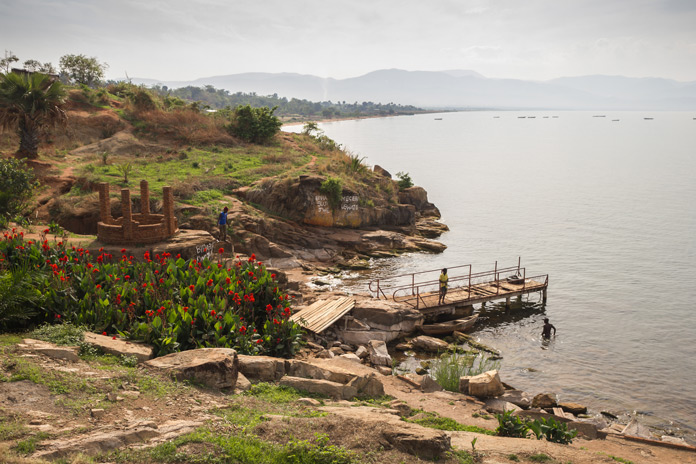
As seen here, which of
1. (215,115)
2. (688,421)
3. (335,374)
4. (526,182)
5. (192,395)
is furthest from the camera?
(526,182)

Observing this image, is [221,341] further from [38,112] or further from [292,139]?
[292,139]

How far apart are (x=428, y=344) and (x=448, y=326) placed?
7.67ft

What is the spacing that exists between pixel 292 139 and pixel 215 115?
8.24 metres

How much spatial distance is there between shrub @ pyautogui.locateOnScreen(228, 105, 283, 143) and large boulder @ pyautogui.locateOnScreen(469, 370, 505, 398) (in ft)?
123

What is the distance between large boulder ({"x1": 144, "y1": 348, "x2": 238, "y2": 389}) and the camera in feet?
32.4

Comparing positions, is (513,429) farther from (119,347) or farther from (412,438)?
(119,347)

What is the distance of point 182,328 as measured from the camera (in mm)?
12172

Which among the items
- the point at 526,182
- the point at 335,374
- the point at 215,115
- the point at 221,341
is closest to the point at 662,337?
the point at 335,374

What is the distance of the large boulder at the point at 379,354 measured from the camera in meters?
18.7

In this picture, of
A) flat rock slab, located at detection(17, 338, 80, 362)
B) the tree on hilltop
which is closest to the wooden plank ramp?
flat rock slab, located at detection(17, 338, 80, 362)

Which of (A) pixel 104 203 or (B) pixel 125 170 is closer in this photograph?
(A) pixel 104 203

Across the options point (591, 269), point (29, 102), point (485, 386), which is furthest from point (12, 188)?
point (591, 269)

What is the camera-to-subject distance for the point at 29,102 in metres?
30.2

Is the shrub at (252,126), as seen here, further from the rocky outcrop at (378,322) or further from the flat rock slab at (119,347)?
the flat rock slab at (119,347)
